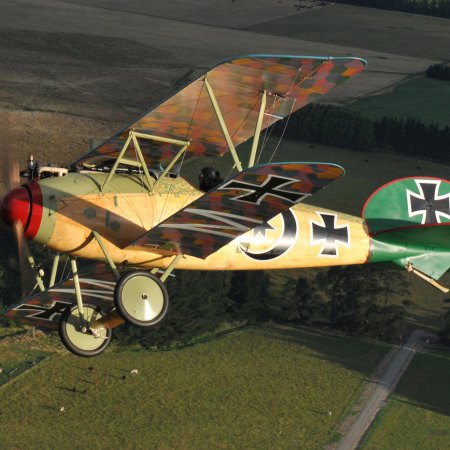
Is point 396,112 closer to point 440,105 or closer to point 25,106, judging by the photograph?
point 440,105

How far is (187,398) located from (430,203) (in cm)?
3895

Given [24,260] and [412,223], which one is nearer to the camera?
[24,260]

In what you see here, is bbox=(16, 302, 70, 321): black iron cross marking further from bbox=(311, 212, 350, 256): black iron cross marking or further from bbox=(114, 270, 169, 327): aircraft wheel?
bbox=(311, 212, 350, 256): black iron cross marking

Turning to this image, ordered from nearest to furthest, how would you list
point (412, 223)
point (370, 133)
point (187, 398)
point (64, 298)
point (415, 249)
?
point (64, 298) → point (415, 249) → point (412, 223) → point (187, 398) → point (370, 133)

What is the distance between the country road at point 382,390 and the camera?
6706cm

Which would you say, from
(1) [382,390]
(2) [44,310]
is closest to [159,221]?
(2) [44,310]

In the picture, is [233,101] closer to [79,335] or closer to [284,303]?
[79,335]

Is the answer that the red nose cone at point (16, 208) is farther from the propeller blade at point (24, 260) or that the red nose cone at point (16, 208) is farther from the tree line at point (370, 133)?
the tree line at point (370, 133)

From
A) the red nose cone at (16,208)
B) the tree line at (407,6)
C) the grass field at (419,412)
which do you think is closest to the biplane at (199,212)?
the red nose cone at (16,208)

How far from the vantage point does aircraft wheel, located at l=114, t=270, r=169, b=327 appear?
26734 millimetres

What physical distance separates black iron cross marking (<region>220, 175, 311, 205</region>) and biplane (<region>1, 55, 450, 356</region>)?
4 cm

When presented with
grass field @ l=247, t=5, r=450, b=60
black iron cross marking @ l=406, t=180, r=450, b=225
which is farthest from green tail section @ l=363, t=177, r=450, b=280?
grass field @ l=247, t=5, r=450, b=60

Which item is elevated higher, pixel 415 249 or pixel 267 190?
pixel 267 190

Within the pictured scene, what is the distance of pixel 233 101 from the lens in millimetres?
29969
